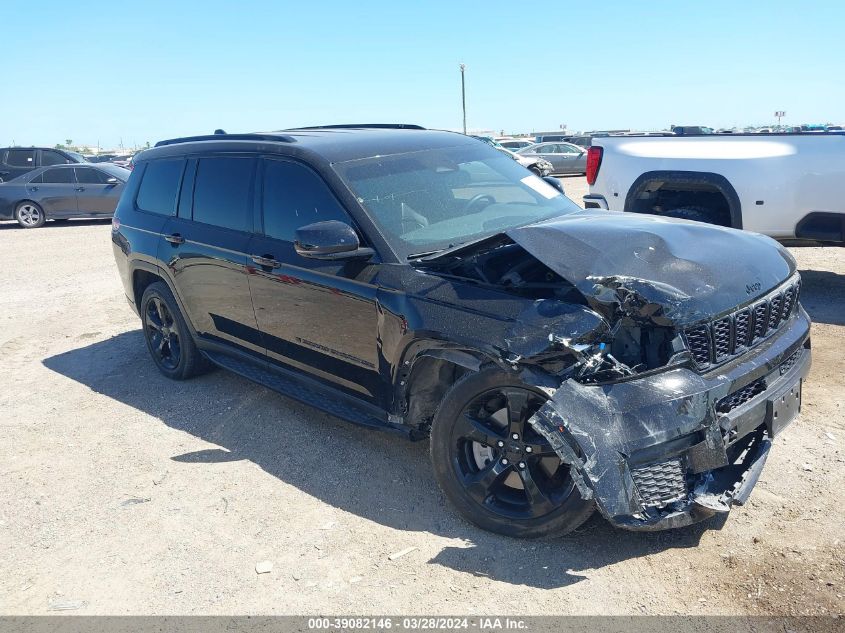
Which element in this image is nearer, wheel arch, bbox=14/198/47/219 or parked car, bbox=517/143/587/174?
wheel arch, bbox=14/198/47/219

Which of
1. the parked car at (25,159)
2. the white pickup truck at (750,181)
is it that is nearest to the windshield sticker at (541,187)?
the white pickup truck at (750,181)

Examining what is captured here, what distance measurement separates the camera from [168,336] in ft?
19.2

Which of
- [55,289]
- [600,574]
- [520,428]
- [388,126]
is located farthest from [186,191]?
[55,289]

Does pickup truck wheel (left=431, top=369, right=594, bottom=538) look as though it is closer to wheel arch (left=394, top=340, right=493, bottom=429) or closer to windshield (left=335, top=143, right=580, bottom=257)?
wheel arch (left=394, top=340, right=493, bottom=429)

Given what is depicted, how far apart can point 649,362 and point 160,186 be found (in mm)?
4296

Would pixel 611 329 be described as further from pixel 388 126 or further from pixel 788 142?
pixel 788 142

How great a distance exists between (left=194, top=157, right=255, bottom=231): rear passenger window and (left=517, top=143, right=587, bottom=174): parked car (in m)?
24.5

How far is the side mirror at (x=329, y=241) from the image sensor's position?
143 inches

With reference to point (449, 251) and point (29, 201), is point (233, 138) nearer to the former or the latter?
point (449, 251)

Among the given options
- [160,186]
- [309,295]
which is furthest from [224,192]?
[309,295]

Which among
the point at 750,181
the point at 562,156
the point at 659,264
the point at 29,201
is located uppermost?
the point at 659,264

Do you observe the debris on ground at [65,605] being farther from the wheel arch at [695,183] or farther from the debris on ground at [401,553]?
the wheel arch at [695,183]

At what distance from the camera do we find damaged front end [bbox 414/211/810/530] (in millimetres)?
2857

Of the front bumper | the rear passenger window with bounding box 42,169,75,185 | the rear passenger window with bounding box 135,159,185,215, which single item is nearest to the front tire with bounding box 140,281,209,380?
the rear passenger window with bounding box 135,159,185,215
